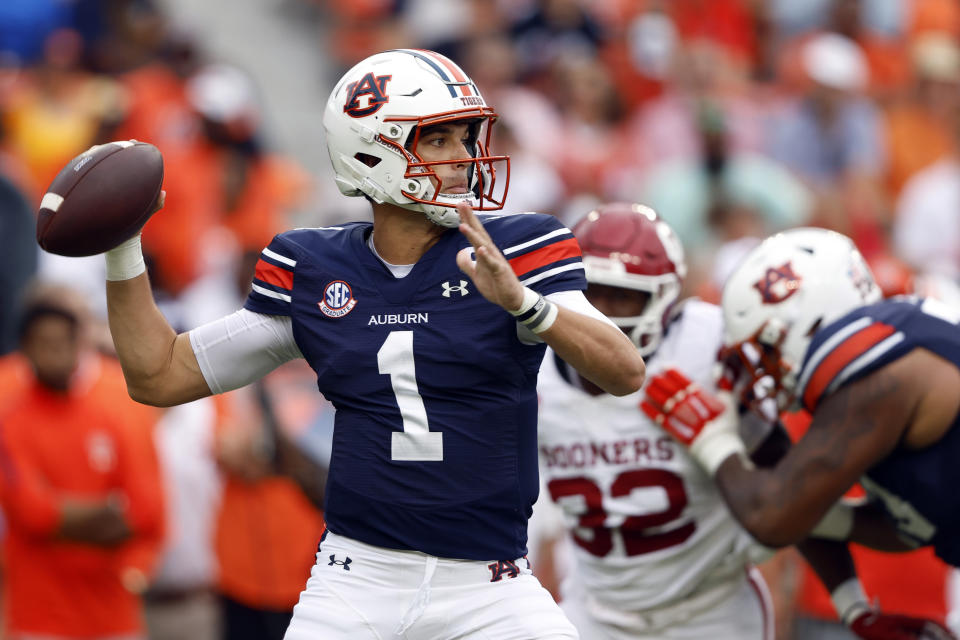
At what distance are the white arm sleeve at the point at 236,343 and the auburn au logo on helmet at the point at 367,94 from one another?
0.57 meters

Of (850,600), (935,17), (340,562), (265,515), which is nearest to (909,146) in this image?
(935,17)

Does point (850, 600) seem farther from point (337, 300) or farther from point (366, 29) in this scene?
point (366, 29)

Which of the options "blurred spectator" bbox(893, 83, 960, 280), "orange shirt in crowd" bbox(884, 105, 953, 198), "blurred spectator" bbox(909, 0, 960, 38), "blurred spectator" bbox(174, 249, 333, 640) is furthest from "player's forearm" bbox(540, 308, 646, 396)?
"blurred spectator" bbox(909, 0, 960, 38)

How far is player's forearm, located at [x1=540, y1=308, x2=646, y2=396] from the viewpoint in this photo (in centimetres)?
341

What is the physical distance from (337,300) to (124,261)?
0.56 metres

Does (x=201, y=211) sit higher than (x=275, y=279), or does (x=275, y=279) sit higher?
(x=275, y=279)

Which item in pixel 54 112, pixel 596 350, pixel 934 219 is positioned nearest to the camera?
pixel 596 350

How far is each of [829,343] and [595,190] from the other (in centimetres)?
496

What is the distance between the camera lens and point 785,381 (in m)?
4.52

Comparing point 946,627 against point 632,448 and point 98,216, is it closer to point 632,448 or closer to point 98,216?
point 632,448

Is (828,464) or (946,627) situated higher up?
(828,464)

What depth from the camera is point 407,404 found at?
3639 millimetres

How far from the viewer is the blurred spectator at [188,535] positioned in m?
6.80

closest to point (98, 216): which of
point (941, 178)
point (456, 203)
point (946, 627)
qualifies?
point (456, 203)
